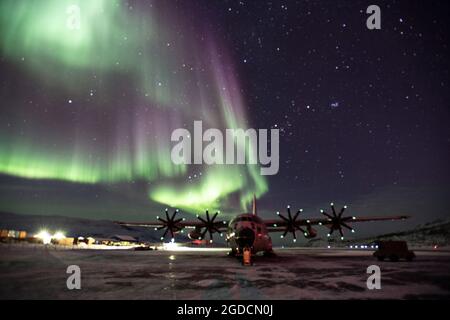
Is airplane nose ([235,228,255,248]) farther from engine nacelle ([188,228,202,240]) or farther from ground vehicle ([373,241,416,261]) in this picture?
engine nacelle ([188,228,202,240])

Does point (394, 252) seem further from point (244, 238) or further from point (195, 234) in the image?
point (195, 234)

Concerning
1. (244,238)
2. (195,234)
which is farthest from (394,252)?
(195,234)

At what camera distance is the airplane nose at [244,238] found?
23.8 m

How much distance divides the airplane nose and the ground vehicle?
39.1 ft

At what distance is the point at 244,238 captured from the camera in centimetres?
2388

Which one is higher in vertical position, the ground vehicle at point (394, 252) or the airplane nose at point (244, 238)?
the airplane nose at point (244, 238)

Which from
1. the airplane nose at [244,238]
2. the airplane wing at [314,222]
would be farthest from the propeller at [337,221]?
the airplane nose at [244,238]

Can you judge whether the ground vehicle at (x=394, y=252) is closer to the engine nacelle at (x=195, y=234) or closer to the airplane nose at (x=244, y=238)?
the airplane nose at (x=244, y=238)

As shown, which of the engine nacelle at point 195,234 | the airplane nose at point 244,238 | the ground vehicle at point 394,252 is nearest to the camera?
the airplane nose at point 244,238

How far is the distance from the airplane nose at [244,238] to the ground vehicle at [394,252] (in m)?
11.9

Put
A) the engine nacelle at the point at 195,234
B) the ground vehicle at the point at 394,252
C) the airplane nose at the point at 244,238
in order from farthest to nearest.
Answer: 1. the engine nacelle at the point at 195,234
2. the ground vehicle at the point at 394,252
3. the airplane nose at the point at 244,238

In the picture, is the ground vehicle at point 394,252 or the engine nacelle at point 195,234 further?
the engine nacelle at point 195,234
